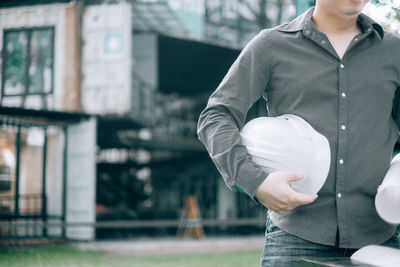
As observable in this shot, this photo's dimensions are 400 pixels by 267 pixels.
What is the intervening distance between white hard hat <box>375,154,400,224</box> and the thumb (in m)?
0.27

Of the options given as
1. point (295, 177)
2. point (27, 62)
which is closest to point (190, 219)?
point (27, 62)

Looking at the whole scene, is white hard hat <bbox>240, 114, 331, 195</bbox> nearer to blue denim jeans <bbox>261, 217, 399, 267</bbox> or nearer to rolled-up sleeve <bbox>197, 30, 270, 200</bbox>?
rolled-up sleeve <bbox>197, 30, 270, 200</bbox>

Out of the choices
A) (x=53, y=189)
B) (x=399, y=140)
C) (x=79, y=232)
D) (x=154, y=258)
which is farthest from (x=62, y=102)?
(x=399, y=140)

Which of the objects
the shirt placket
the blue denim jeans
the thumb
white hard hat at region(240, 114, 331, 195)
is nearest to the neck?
the shirt placket

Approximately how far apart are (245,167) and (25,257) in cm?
912

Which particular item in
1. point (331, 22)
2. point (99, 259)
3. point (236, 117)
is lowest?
point (99, 259)

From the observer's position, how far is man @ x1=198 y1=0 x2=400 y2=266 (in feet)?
5.72

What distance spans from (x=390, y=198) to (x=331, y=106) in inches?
13.0

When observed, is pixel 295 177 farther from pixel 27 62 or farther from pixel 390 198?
pixel 27 62

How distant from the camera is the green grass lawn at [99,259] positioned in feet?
30.5

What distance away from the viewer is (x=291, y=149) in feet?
5.12

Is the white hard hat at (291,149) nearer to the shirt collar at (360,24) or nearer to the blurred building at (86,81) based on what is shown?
the shirt collar at (360,24)

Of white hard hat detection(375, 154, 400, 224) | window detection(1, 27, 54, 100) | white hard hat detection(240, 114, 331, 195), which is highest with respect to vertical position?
window detection(1, 27, 54, 100)

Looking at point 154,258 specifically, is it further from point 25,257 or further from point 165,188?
point 165,188
